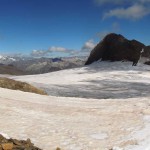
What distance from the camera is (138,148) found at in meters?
10.6

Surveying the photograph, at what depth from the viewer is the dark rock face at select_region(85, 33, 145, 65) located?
2170 inches

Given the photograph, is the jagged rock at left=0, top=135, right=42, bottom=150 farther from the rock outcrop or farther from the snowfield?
the snowfield

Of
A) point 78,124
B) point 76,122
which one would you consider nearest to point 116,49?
point 76,122

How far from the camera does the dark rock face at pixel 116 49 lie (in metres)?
55.1

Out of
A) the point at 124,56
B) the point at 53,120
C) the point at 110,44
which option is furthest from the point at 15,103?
the point at 110,44

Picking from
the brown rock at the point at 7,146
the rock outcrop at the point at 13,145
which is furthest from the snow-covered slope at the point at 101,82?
the brown rock at the point at 7,146

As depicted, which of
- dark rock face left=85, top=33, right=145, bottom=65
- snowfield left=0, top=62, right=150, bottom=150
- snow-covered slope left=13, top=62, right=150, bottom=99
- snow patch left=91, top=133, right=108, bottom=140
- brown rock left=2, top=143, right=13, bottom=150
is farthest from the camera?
dark rock face left=85, top=33, right=145, bottom=65

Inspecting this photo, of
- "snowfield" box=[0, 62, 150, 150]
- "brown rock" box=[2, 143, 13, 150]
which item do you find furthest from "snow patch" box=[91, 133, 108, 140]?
"brown rock" box=[2, 143, 13, 150]

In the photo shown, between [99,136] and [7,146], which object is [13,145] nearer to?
[7,146]

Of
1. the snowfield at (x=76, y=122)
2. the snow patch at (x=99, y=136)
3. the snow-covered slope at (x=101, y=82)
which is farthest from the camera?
the snow-covered slope at (x=101, y=82)

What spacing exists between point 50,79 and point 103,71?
31.9 feet

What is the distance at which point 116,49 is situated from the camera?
187ft

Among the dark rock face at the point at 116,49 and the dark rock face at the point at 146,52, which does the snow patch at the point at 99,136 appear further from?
the dark rock face at the point at 146,52

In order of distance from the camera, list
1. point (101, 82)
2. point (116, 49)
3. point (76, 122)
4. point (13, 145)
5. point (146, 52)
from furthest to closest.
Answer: point (146, 52), point (116, 49), point (101, 82), point (76, 122), point (13, 145)
